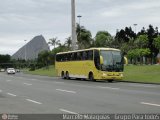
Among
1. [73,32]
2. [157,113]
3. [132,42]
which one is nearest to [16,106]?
[157,113]

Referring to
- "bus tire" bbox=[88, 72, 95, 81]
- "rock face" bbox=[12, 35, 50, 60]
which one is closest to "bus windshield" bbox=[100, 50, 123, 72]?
"bus tire" bbox=[88, 72, 95, 81]

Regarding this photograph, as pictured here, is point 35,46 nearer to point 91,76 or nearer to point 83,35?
point 83,35

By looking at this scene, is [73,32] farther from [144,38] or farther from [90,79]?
[144,38]

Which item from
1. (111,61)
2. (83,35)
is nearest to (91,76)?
(111,61)

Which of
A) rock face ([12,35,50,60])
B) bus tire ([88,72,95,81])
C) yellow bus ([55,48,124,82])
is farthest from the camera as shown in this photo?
rock face ([12,35,50,60])

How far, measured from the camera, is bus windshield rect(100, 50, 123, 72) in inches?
1678

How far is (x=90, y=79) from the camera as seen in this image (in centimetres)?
4544

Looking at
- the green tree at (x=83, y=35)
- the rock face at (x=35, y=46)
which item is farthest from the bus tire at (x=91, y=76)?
the rock face at (x=35, y=46)

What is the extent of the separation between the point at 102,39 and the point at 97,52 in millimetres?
65191

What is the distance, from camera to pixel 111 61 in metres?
42.8

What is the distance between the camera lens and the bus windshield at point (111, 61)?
42.6 m

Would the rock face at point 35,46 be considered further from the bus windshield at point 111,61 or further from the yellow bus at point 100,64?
the bus windshield at point 111,61

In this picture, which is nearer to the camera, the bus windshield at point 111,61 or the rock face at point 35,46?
the bus windshield at point 111,61

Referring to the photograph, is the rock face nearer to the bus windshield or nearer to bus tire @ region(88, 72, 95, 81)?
bus tire @ region(88, 72, 95, 81)
